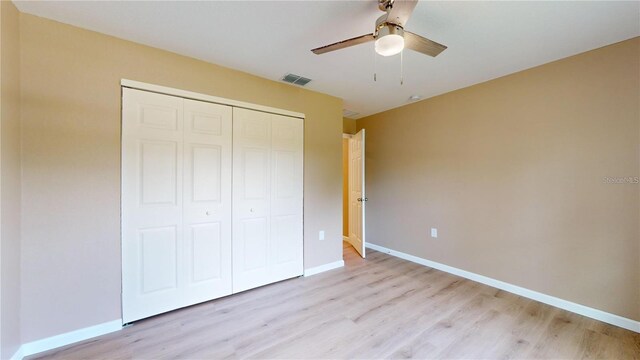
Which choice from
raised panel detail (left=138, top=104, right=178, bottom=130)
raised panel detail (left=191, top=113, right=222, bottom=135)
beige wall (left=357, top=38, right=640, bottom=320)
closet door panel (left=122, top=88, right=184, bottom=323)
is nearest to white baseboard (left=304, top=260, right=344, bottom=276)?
beige wall (left=357, top=38, right=640, bottom=320)

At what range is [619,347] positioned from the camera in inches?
72.1

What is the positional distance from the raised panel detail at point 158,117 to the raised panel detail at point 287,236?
1.46 meters

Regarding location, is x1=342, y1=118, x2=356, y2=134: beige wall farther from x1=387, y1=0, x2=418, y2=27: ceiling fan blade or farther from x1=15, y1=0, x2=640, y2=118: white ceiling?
x1=387, y1=0, x2=418, y2=27: ceiling fan blade

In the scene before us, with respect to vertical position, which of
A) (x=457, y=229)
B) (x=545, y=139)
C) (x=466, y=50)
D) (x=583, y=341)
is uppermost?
(x=466, y=50)

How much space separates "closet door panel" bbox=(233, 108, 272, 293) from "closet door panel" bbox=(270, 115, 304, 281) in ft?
0.30

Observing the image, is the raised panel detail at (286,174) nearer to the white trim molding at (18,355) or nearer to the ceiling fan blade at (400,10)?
the ceiling fan blade at (400,10)

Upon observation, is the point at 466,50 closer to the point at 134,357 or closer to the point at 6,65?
the point at 6,65

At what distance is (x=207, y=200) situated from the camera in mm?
2463

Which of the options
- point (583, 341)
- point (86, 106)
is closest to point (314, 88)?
point (86, 106)

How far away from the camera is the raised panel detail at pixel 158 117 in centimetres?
214

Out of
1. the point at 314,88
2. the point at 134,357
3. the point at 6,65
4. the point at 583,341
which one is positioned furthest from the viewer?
the point at 314,88

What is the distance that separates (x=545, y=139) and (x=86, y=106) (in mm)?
→ 4192

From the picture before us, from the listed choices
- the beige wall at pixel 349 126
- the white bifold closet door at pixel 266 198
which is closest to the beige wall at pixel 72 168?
the white bifold closet door at pixel 266 198

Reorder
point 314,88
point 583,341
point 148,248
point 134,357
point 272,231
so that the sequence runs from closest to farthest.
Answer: point 134,357 → point 583,341 → point 148,248 → point 272,231 → point 314,88
